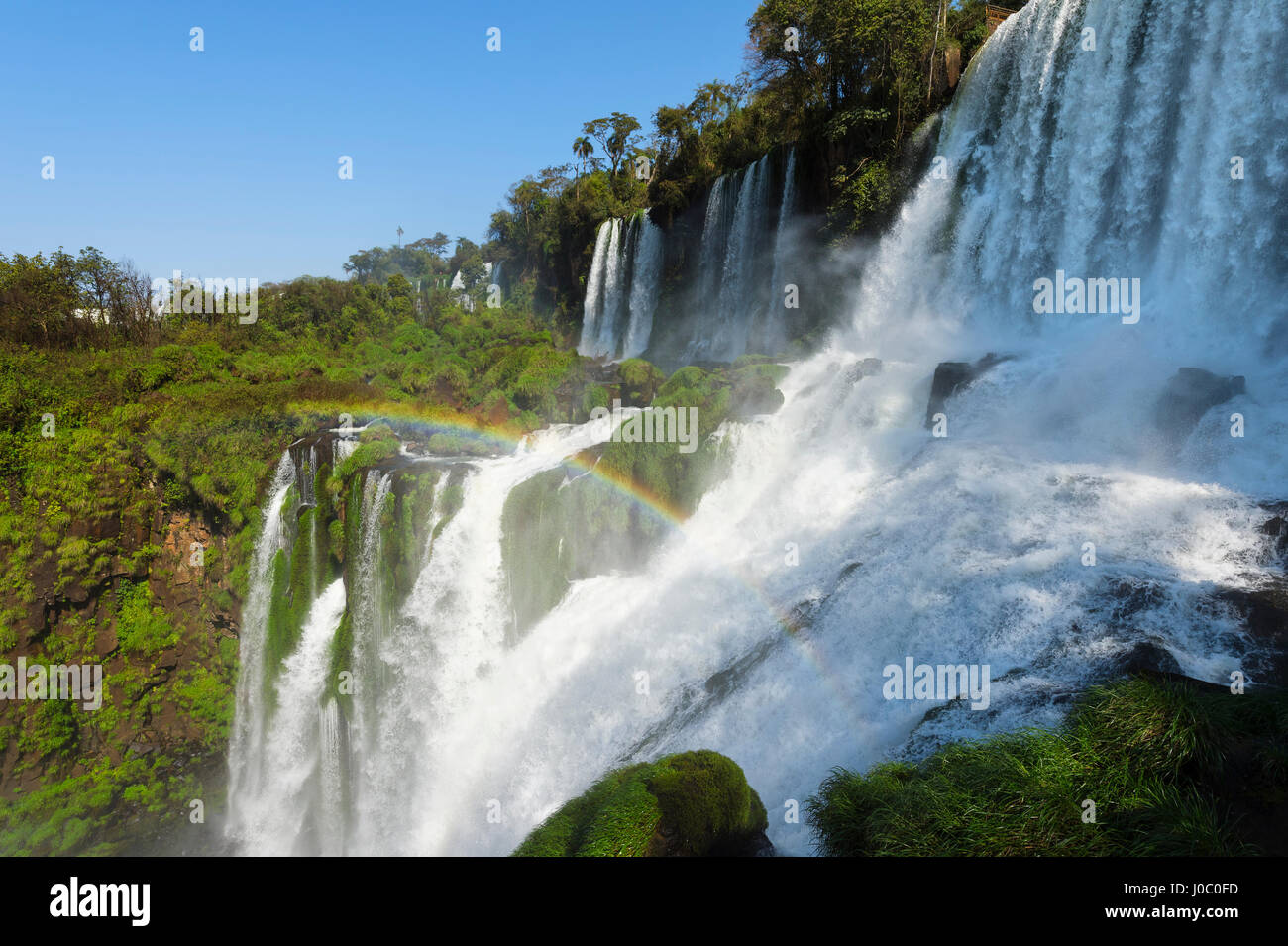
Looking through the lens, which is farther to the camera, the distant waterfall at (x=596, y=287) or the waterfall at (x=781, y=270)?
the distant waterfall at (x=596, y=287)

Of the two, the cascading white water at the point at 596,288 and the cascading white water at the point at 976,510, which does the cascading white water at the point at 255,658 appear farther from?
the cascading white water at the point at 596,288

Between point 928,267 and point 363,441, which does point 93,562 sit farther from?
point 928,267

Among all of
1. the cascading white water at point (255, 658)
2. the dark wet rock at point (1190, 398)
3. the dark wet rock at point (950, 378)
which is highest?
the dark wet rock at point (950, 378)

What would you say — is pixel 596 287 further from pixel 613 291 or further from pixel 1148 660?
pixel 1148 660

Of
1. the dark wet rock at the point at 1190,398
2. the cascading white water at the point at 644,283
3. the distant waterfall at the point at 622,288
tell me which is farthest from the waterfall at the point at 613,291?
the dark wet rock at the point at 1190,398

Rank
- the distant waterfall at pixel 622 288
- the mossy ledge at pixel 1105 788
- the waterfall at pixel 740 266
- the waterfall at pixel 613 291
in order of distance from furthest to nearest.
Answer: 1. the waterfall at pixel 613 291
2. the distant waterfall at pixel 622 288
3. the waterfall at pixel 740 266
4. the mossy ledge at pixel 1105 788
